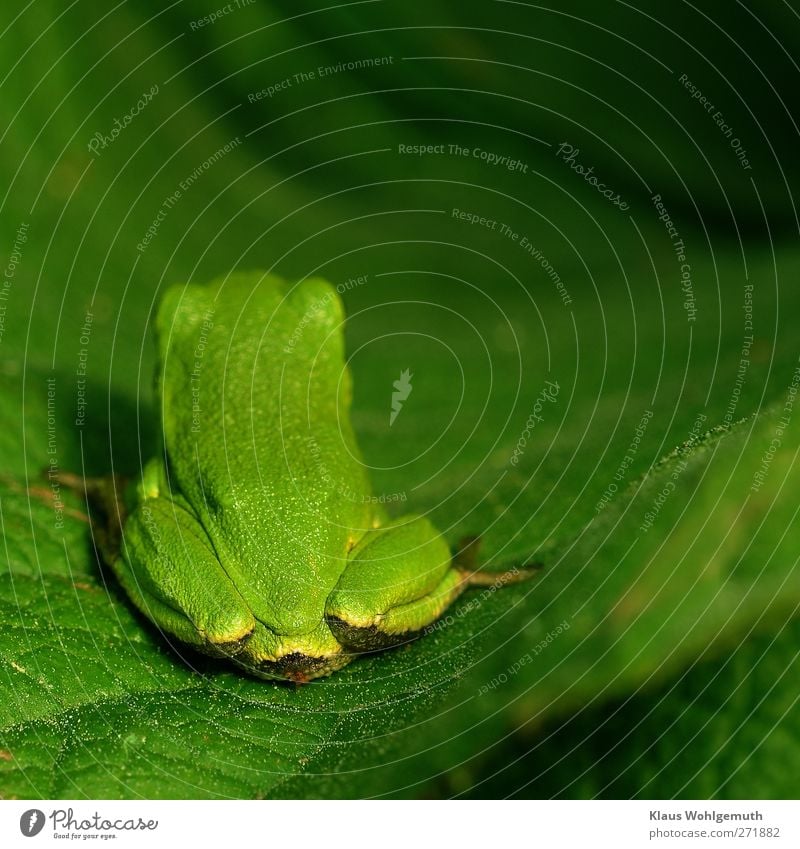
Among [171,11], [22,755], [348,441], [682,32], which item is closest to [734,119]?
[682,32]

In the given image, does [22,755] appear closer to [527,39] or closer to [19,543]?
[19,543]

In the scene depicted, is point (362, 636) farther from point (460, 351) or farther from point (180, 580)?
point (460, 351)

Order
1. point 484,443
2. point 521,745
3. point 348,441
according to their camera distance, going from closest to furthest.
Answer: point 521,745 < point 348,441 < point 484,443
